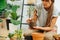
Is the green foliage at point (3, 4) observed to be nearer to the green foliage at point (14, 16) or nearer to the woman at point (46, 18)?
the green foliage at point (14, 16)

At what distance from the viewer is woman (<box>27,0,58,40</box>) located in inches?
64.4

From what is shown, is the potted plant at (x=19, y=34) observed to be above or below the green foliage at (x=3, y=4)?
below

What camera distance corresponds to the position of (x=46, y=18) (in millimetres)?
1655

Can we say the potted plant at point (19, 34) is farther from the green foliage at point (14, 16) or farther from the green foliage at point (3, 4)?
the green foliage at point (3, 4)

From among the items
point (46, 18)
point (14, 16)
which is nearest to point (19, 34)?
point (14, 16)

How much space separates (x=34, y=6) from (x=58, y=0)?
237 mm

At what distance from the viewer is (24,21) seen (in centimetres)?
165

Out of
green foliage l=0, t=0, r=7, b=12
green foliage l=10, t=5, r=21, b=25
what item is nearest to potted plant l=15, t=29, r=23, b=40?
green foliage l=10, t=5, r=21, b=25

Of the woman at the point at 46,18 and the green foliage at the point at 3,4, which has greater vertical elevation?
the green foliage at the point at 3,4

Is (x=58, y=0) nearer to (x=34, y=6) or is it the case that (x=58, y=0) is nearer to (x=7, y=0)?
(x=34, y=6)

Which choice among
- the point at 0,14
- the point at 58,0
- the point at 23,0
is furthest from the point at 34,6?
the point at 0,14

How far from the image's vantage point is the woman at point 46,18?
164cm

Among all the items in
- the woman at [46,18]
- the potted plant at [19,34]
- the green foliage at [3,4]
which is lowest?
the potted plant at [19,34]

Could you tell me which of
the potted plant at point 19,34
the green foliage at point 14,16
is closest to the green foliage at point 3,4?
the green foliage at point 14,16
